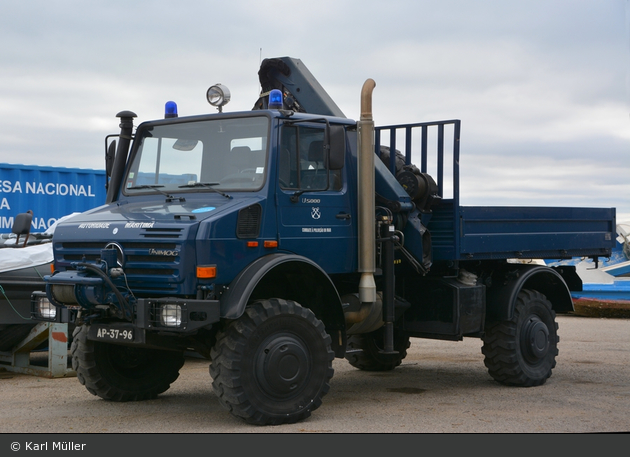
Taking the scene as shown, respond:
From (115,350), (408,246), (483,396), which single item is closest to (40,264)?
(115,350)

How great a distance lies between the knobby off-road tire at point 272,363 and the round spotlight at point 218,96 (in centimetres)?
214

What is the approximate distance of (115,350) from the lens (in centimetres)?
771

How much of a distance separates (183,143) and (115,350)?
202 centimetres

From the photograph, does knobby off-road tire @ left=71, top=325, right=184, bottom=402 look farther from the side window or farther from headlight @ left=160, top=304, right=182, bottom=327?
the side window

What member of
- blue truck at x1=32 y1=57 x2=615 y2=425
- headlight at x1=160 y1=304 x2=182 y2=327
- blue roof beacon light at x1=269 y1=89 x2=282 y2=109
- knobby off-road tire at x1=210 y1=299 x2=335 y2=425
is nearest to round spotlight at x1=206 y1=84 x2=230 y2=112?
blue truck at x1=32 y1=57 x2=615 y2=425

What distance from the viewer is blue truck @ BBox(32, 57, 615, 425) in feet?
21.2

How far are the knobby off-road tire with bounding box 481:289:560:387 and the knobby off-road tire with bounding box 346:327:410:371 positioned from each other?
138 cm

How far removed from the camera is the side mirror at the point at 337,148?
6956 millimetres

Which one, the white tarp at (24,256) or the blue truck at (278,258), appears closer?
the blue truck at (278,258)

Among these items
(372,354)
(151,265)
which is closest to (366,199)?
(151,265)

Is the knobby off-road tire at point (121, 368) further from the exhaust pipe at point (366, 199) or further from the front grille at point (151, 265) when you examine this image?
the exhaust pipe at point (366, 199)

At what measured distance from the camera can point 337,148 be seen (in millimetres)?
6961

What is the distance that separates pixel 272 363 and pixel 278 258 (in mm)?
836

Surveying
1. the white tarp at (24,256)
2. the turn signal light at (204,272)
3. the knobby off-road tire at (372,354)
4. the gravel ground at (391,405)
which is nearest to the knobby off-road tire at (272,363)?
the gravel ground at (391,405)
